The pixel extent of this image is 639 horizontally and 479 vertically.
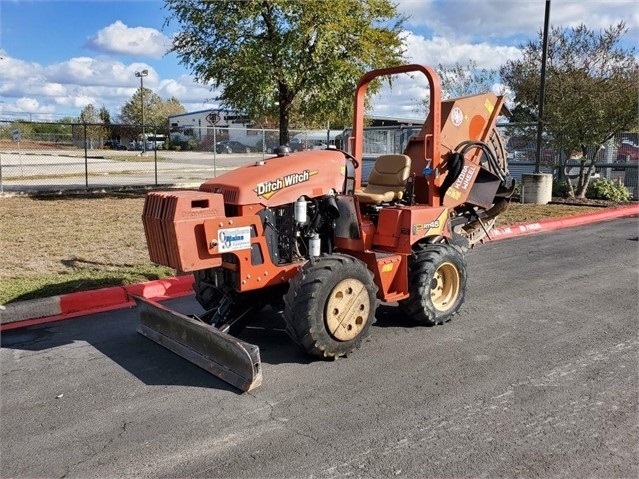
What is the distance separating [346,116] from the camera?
15297 mm

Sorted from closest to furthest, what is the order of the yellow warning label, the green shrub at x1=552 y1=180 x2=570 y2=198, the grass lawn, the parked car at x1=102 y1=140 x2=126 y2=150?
the yellow warning label < the grass lawn < the green shrub at x1=552 y1=180 x2=570 y2=198 < the parked car at x1=102 y1=140 x2=126 y2=150

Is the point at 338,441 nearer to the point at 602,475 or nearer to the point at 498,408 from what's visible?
the point at 498,408

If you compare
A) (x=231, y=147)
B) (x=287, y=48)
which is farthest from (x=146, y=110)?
(x=287, y=48)

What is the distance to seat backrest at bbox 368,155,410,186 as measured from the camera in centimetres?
584

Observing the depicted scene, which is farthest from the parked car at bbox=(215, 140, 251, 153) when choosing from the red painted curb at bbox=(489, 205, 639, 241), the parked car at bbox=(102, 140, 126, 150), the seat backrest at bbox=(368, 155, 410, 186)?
the parked car at bbox=(102, 140, 126, 150)

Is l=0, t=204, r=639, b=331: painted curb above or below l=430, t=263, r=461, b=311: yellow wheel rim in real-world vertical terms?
below

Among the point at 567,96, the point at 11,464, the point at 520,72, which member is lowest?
the point at 11,464

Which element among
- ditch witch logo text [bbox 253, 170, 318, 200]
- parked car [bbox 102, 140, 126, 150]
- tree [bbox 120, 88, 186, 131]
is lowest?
ditch witch logo text [bbox 253, 170, 318, 200]

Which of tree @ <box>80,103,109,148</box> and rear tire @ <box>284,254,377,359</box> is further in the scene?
tree @ <box>80,103,109,148</box>

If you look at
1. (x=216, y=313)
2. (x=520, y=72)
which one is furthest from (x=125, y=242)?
(x=520, y=72)

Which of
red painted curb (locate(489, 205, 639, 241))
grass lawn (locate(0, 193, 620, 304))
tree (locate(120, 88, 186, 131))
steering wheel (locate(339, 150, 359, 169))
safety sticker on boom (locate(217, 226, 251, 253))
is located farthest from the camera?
tree (locate(120, 88, 186, 131))

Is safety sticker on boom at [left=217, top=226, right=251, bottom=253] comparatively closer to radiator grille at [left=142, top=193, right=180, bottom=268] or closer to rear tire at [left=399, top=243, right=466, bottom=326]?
radiator grille at [left=142, top=193, right=180, bottom=268]

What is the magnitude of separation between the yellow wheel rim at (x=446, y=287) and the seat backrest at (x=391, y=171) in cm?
99

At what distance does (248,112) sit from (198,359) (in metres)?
10.6
